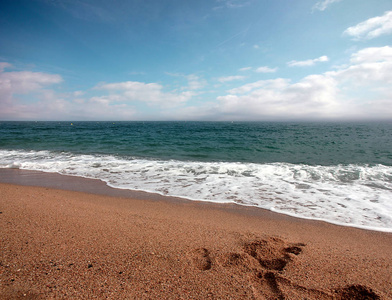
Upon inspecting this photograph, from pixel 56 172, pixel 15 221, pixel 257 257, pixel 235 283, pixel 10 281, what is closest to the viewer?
pixel 10 281

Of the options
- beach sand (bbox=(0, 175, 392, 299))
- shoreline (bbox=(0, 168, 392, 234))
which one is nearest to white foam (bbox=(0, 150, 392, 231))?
shoreline (bbox=(0, 168, 392, 234))

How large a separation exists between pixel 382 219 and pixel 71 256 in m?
6.16

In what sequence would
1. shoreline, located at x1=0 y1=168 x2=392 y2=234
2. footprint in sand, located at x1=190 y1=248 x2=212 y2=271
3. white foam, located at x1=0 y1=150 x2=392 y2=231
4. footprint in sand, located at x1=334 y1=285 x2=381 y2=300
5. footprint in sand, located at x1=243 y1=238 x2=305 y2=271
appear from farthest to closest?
white foam, located at x1=0 y1=150 x2=392 y2=231, shoreline, located at x1=0 y1=168 x2=392 y2=234, footprint in sand, located at x1=243 y1=238 x2=305 y2=271, footprint in sand, located at x1=190 y1=248 x2=212 y2=271, footprint in sand, located at x1=334 y1=285 x2=381 y2=300

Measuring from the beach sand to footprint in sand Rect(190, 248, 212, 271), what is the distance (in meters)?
0.01

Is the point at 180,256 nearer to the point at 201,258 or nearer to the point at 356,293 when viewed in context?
the point at 201,258

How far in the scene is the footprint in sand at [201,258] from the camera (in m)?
2.54

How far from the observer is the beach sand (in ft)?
6.99

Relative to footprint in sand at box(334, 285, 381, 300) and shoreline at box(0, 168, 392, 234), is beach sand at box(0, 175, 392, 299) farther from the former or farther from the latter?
shoreline at box(0, 168, 392, 234)

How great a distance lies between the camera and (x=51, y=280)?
217 centimetres

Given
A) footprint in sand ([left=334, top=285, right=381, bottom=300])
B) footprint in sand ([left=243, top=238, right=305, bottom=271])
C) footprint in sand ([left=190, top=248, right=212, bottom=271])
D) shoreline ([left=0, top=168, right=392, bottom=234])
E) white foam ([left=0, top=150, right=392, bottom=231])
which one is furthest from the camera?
white foam ([left=0, top=150, right=392, bottom=231])

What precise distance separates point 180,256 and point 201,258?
0.29 metres

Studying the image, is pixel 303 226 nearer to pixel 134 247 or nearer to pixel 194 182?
pixel 134 247

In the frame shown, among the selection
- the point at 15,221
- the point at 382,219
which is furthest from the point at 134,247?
the point at 382,219

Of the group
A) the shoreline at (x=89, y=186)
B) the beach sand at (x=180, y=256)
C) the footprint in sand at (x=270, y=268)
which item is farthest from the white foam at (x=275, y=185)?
the footprint in sand at (x=270, y=268)
